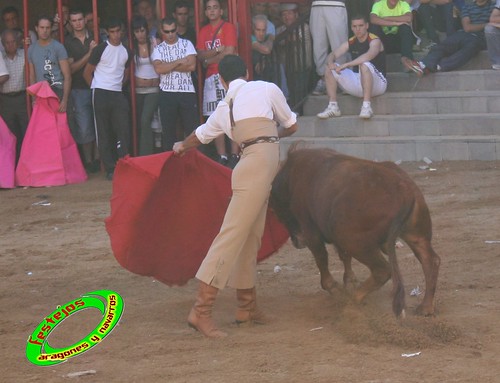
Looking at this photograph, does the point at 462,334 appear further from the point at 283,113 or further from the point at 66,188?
the point at 66,188

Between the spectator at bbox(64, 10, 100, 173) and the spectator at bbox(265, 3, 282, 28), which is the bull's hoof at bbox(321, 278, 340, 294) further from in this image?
the spectator at bbox(265, 3, 282, 28)

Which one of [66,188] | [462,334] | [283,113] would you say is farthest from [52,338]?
[66,188]

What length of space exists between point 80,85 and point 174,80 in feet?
4.97

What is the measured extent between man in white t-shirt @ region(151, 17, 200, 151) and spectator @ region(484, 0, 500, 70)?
3623 millimetres

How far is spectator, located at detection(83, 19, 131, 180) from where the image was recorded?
13234 millimetres

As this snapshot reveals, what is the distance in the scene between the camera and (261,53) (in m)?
13.7

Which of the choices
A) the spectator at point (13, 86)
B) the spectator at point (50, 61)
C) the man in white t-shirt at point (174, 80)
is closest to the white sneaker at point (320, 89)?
the man in white t-shirt at point (174, 80)

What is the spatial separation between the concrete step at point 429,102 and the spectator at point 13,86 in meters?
4.22

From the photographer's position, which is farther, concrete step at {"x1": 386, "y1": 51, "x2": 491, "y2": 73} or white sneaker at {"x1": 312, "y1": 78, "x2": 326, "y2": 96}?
white sneaker at {"x1": 312, "y1": 78, "x2": 326, "y2": 96}

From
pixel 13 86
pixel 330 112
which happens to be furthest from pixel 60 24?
pixel 330 112

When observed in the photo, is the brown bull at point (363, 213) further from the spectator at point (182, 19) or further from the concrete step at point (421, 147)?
the spectator at point (182, 19)

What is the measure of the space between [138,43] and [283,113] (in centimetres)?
729

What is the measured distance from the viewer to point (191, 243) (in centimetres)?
751

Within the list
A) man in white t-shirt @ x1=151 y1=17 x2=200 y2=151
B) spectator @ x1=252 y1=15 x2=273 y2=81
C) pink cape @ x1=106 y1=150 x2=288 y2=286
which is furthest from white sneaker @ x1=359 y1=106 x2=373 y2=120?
pink cape @ x1=106 y1=150 x2=288 y2=286
